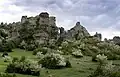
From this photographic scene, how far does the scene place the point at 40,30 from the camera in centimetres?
5556

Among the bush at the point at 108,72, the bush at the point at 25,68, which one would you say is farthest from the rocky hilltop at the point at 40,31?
the bush at the point at 108,72

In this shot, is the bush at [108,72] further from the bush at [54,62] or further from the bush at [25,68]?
the bush at [54,62]

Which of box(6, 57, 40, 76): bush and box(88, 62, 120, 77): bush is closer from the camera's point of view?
box(88, 62, 120, 77): bush

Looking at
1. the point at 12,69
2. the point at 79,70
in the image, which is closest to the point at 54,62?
the point at 79,70

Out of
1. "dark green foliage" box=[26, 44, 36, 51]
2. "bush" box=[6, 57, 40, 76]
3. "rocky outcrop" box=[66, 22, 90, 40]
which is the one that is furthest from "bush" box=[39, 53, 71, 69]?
"rocky outcrop" box=[66, 22, 90, 40]

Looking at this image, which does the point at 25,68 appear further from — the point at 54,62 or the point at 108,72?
the point at 108,72

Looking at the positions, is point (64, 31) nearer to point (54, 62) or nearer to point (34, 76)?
point (54, 62)

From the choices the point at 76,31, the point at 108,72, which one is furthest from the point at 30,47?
the point at 108,72

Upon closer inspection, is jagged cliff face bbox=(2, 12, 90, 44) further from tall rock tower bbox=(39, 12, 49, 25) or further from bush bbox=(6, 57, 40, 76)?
bush bbox=(6, 57, 40, 76)

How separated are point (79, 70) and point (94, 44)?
73.4 ft

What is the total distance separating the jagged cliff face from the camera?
5525 centimetres

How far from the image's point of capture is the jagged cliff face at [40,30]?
181 ft

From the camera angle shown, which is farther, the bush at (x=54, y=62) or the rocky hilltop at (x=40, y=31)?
the rocky hilltop at (x=40, y=31)

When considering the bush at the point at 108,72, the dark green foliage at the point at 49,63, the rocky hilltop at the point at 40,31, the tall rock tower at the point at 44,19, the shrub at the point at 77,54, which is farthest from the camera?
the tall rock tower at the point at 44,19
